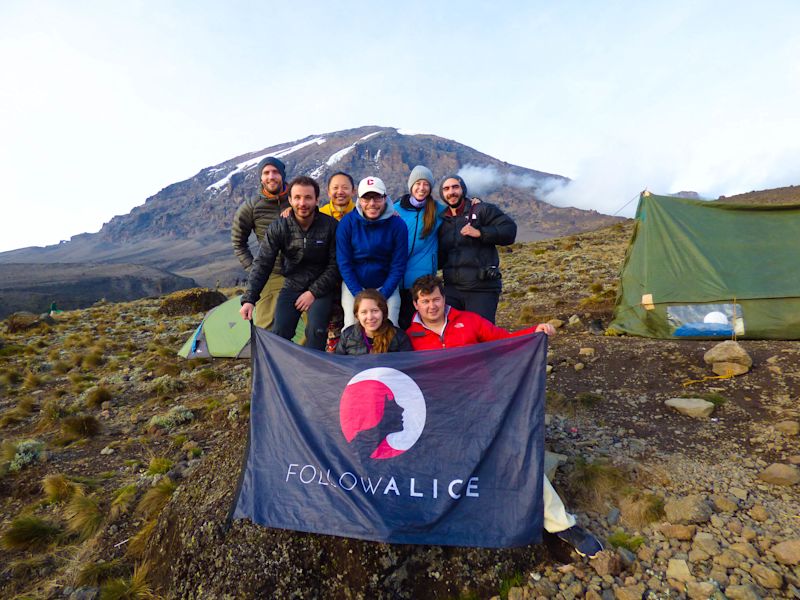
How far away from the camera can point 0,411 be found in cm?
954

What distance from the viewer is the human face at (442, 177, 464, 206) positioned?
17.0 ft

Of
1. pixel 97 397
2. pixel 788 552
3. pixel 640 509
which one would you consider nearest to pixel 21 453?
pixel 97 397

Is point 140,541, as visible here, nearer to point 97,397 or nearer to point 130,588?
point 130,588

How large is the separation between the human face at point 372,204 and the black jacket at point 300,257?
2.08 feet

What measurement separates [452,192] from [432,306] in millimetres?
1811

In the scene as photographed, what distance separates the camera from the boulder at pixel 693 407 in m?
5.18

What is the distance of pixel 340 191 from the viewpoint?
5.16 metres

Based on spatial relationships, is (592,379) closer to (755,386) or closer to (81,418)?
(755,386)

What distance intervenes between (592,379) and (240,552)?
221 inches

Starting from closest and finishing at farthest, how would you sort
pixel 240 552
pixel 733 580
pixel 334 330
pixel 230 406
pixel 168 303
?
1. pixel 733 580
2. pixel 240 552
3. pixel 334 330
4. pixel 230 406
5. pixel 168 303

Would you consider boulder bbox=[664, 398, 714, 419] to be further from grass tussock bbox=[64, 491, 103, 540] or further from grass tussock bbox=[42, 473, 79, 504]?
grass tussock bbox=[42, 473, 79, 504]

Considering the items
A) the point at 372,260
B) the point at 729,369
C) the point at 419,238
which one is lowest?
the point at 729,369

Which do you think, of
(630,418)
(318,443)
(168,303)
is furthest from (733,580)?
(168,303)

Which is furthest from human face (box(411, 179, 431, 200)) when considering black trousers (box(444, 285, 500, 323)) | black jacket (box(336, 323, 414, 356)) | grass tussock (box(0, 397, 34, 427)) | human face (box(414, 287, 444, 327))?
grass tussock (box(0, 397, 34, 427))
